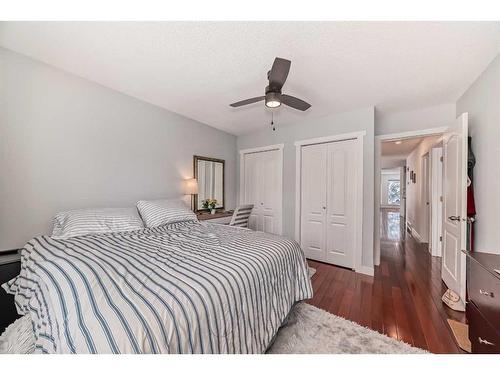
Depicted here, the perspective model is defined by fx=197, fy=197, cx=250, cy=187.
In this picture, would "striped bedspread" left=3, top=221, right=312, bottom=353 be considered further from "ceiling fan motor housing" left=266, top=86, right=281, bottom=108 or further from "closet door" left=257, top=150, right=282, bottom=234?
"closet door" left=257, top=150, right=282, bottom=234

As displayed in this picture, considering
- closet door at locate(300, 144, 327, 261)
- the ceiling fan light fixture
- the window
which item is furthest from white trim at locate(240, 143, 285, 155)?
the window

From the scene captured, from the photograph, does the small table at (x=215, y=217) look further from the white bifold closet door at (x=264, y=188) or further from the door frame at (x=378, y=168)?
the door frame at (x=378, y=168)

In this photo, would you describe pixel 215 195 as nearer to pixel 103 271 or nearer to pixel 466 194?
pixel 103 271

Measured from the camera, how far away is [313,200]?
340cm

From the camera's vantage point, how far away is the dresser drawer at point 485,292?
996 mm

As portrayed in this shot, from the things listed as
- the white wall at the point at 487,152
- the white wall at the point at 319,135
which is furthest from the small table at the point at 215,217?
the white wall at the point at 487,152

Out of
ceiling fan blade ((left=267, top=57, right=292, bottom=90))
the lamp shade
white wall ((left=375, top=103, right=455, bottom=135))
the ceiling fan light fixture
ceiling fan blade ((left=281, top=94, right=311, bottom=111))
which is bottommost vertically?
the lamp shade

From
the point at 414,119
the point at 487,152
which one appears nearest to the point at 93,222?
the point at 487,152

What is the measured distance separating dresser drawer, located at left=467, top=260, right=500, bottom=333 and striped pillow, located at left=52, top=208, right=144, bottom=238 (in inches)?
104

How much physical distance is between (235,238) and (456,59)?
2.54 m

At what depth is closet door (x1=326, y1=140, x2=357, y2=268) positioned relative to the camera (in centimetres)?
300

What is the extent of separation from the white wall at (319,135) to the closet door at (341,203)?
0.17 metres
